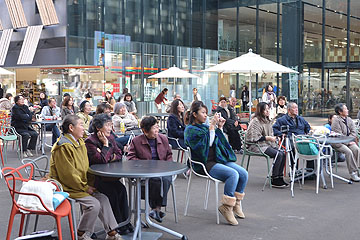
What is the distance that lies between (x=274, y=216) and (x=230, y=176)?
0.89 metres

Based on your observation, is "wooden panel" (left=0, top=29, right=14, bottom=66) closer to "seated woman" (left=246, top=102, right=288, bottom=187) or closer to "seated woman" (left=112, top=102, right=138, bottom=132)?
"seated woman" (left=112, top=102, right=138, bottom=132)

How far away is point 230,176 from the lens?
5.86m

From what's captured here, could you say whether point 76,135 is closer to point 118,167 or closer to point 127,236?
point 118,167

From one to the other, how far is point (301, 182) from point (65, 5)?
49.9ft

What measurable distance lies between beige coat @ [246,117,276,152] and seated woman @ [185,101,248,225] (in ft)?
6.29

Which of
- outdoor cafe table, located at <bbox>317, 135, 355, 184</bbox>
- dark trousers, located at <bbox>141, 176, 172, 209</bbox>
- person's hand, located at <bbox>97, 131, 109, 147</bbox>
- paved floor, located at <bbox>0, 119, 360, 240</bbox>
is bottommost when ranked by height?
paved floor, located at <bbox>0, 119, 360, 240</bbox>

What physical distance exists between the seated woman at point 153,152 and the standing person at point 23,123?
668cm

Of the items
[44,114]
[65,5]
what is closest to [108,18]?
[65,5]

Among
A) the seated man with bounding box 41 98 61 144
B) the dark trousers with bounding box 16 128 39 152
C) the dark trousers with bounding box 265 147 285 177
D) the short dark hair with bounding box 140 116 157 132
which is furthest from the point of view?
the seated man with bounding box 41 98 61 144

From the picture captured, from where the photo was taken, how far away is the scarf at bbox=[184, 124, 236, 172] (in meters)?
5.98

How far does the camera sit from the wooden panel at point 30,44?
2188cm

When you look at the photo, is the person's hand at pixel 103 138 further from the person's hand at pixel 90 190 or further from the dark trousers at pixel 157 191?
the dark trousers at pixel 157 191

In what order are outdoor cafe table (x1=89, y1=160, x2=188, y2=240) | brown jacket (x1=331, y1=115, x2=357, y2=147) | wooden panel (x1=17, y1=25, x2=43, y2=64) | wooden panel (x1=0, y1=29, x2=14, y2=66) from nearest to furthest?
outdoor cafe table (x1=89, y1=160, x2=188, y2=240)
brown jacket (x1=331, y1=115, x2=357, y2=147)
wooden panel (x1=17, y1=25, x2=43, y2=64)
wooden panel (x1=0, y1=29, x2=14, y2=66)

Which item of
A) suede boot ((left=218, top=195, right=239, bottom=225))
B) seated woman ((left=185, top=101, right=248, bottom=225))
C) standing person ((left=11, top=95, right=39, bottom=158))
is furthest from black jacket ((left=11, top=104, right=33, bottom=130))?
suede boot ((left=218, top=195, right=239, bottom=225))
